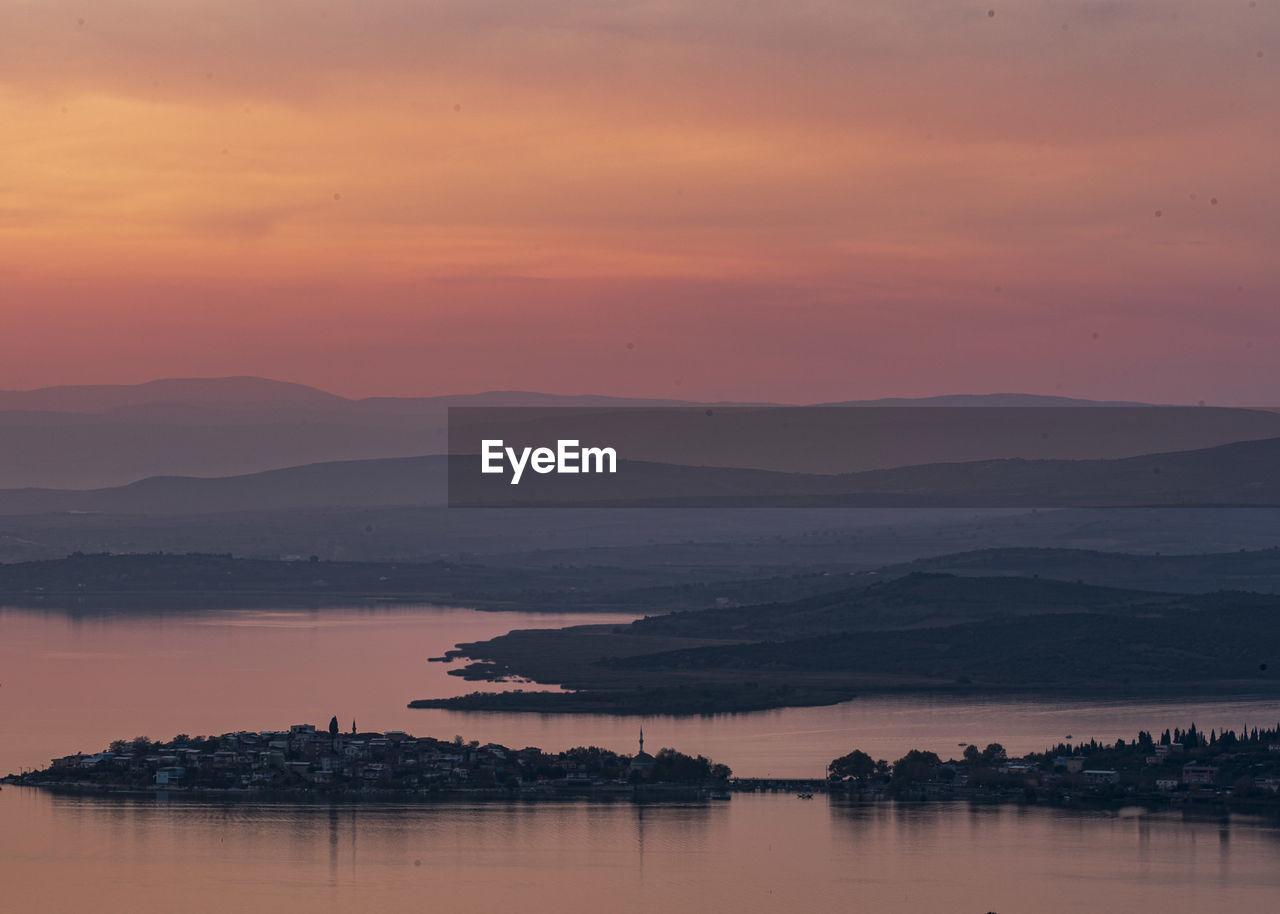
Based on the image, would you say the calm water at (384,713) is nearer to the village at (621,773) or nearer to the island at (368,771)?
the village at (621,773)

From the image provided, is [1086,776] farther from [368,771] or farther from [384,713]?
[384,713]

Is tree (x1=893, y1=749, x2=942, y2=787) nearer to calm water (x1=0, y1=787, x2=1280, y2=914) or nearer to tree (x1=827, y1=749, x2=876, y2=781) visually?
tree (x1=827, y1=749, x2=876, y2=781)

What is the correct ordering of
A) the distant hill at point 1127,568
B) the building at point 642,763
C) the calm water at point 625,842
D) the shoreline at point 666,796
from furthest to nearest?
the distant hill at point 1127,568
the building at point 642,763
the shoreline at point 666,796
the calm water at point 625,842

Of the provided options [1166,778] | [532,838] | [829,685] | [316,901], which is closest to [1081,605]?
[829,685]

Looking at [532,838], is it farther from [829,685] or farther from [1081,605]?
[1081,605]

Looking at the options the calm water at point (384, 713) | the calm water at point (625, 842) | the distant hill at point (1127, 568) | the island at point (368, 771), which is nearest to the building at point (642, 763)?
the island at point (368, 771)

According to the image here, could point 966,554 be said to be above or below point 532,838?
above
